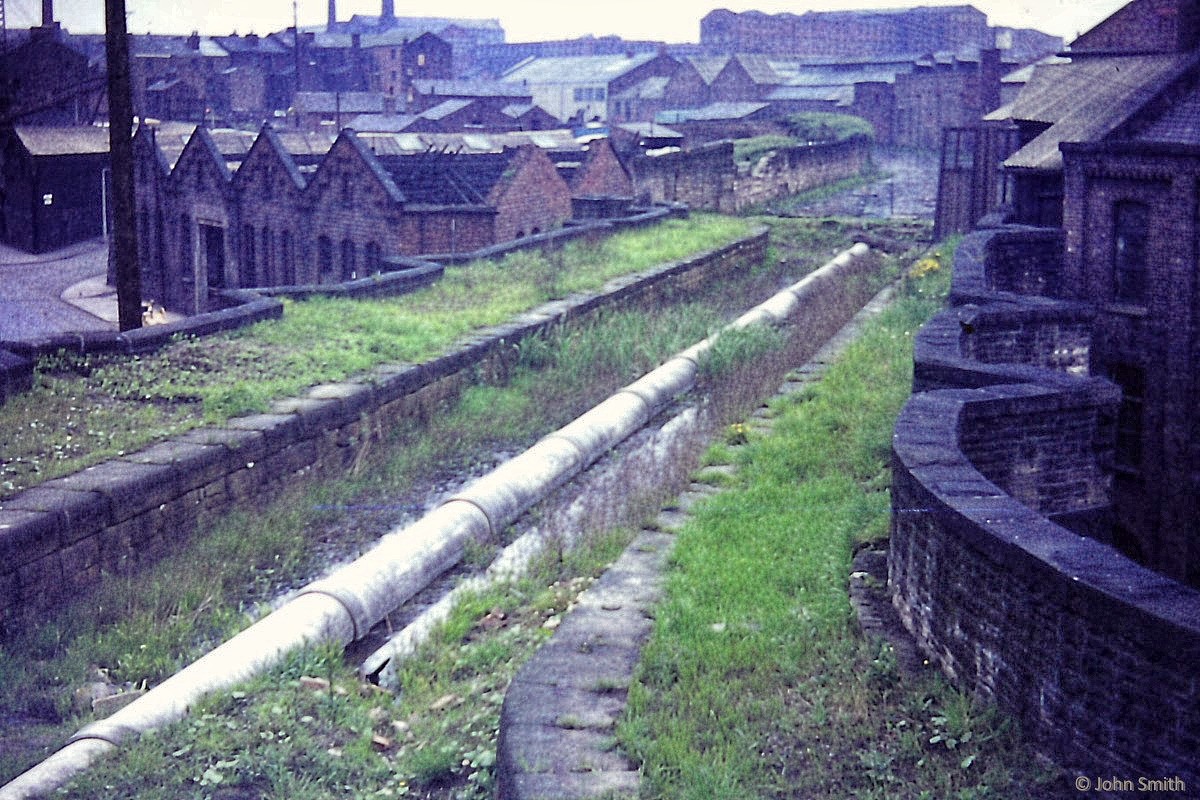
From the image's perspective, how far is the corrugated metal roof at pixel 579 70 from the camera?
64562 mm

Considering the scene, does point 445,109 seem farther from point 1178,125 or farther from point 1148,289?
point 1148,289

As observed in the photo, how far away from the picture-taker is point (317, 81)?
6856cm

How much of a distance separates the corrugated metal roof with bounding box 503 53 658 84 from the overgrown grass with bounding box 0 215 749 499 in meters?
46.8

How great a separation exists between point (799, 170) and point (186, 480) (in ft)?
106

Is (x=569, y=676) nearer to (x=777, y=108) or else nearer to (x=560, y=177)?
(x=560, y=177)

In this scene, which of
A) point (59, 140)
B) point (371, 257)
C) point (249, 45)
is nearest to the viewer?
point (371, 257)

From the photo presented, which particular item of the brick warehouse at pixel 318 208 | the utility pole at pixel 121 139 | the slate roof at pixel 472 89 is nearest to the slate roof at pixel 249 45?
the slate roof at pixel 472 89

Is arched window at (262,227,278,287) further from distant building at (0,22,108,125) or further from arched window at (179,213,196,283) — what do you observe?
distant building at (0,22,108,125)

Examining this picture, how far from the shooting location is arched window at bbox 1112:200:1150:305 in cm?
1432

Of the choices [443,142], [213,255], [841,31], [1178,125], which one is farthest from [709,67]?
[1178,125]

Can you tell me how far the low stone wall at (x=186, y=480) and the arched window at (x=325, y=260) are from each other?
11555 mm

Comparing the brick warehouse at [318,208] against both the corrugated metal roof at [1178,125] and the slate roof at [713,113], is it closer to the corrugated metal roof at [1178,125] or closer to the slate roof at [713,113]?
the corrugated metal roof at [1178,125]

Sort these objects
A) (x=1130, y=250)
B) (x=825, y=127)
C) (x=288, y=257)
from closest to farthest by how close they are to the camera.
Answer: (x=1130, y=250)
(x=288, y=257)
(x=825, y=127)

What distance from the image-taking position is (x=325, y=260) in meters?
26.2
